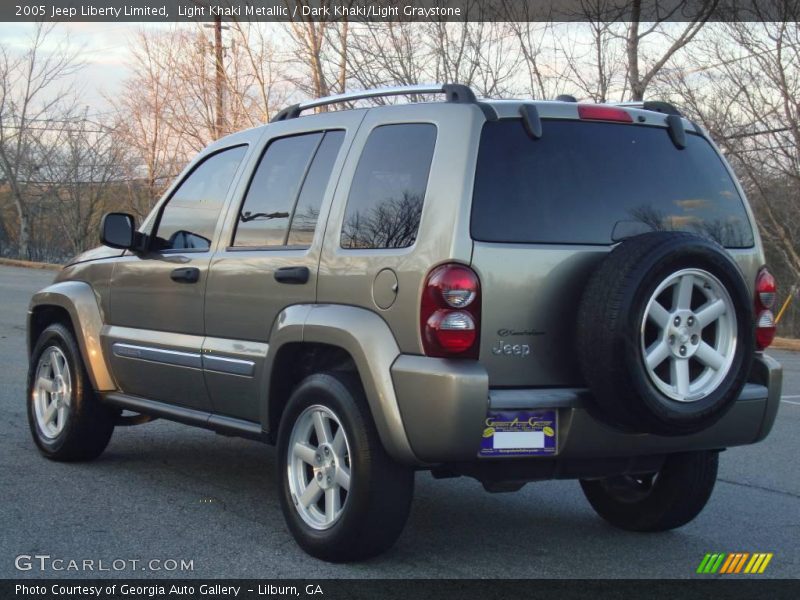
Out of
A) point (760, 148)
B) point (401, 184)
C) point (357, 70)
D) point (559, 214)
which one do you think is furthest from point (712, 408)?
point (760, 148)

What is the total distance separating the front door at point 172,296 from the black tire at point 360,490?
1.32 m

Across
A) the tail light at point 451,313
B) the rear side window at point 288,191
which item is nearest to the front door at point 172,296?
the rear side window at point 288,191

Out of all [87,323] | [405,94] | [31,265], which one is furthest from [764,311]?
[31,265]

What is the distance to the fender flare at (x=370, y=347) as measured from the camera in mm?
4406

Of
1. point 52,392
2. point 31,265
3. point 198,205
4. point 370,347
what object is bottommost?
point 31,265

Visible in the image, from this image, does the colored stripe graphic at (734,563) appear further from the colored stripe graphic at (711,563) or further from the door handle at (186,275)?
the door handle at (186,275)

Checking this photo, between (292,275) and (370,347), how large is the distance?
2.48ft

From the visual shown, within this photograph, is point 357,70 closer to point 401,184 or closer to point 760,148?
point 760,148

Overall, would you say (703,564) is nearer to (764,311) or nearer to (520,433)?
(764,311)

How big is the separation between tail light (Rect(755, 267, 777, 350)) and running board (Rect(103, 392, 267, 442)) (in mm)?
2390

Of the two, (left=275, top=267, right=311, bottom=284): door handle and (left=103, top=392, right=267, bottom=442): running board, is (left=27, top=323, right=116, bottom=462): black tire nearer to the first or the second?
(left=103, top=392, right=267, bottom=442): running board

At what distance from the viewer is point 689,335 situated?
4438mm

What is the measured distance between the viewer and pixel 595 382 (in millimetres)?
4367

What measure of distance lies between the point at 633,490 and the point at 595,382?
1.44m
